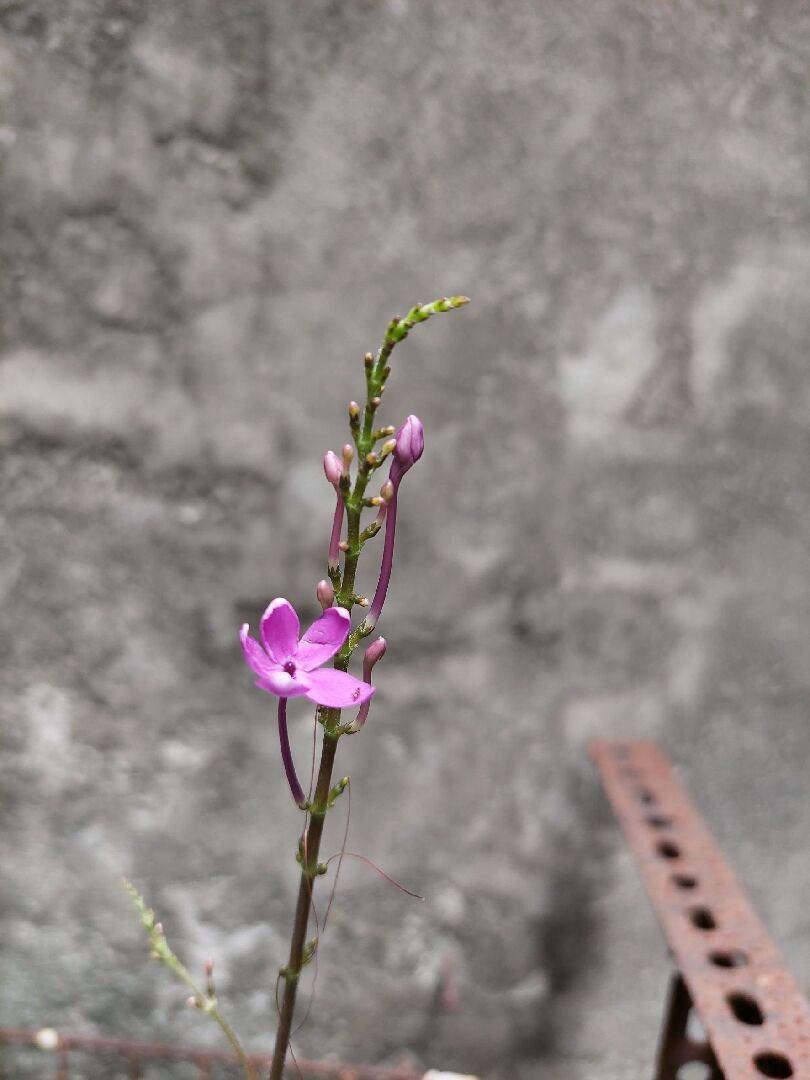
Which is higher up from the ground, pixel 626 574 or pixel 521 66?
pixel 521 66

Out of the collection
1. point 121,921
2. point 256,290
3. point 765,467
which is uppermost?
point 256,290

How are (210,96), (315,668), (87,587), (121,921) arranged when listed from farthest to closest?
(121,921) → (87,587) → (210,96) → (315,668)

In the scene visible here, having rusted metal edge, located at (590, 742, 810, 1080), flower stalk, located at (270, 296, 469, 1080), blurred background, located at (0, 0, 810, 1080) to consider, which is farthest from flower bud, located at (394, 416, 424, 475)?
blurred background, located at (0, 0, 810, 1080)

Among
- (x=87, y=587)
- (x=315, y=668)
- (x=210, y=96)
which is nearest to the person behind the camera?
(x=315, y=668)

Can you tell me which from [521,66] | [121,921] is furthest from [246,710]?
[521,66]

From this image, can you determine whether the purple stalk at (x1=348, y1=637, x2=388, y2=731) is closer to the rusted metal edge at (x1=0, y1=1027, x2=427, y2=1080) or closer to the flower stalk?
the flower stalk

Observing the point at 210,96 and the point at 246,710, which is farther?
the point at 246,710

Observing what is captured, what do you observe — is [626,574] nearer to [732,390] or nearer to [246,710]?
[732,390]
